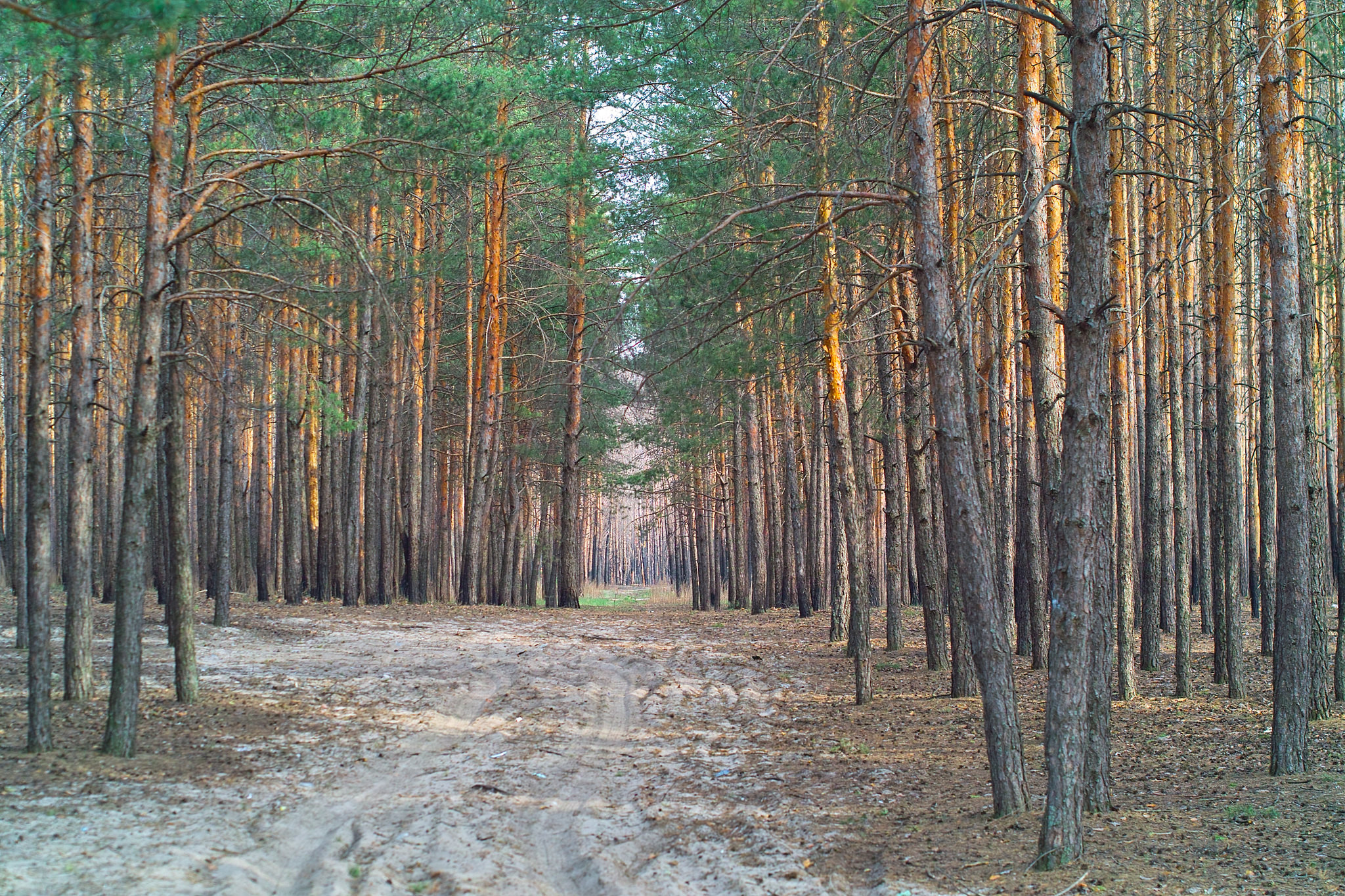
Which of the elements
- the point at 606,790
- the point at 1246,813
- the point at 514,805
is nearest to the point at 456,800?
the point at 514,805

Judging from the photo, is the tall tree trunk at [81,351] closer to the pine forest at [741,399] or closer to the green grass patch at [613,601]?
the pine forest at [741,399]

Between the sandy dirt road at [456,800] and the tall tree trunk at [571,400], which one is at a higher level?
the tall tree trunk at [571,400]

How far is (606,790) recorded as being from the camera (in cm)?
753

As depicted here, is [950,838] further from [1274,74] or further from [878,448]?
[878,448]

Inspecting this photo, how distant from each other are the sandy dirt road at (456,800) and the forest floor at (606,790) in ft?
0.09

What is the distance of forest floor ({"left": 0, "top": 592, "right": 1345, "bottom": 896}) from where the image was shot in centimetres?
531

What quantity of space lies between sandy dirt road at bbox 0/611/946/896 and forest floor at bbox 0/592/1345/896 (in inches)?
1.1

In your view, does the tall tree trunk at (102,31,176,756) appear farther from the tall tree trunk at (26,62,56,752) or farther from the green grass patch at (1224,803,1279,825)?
the green grass patch at (1224,803,1279,825)

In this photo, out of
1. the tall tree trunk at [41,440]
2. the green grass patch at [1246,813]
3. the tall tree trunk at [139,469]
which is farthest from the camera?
the tall tree trunk at [139,469]

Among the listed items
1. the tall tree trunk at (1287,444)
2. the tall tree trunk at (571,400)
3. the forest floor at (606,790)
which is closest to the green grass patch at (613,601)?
the tall tree trunk at (571,400)

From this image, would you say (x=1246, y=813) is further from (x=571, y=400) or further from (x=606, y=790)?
(x=571, y=400)

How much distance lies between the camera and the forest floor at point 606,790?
17.4ft

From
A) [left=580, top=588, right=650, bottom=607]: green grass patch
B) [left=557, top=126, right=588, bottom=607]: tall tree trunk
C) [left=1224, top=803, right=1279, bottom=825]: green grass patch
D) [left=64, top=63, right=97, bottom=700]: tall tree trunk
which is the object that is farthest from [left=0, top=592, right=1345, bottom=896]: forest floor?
[left=580, top=588, right=650, bottom=607]: green grass patch

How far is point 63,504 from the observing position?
19625 millimetres
